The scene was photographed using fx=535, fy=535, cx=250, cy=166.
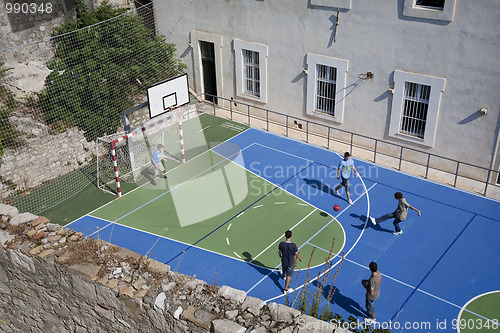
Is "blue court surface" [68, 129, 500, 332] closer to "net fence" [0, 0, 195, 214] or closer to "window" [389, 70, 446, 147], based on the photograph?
"window" [389, 70, 446, 147]

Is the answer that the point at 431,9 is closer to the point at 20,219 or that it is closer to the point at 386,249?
the point at 386,249

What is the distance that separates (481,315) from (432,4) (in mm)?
11043

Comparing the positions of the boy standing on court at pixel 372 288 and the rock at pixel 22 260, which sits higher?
the rock at pixel 22 260

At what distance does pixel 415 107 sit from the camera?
2077cm

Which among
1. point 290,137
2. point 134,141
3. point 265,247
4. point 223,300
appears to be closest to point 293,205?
point 265,247

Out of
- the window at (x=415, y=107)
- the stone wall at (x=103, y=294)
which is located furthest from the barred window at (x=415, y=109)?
the stone wall at (x=103, y=294)

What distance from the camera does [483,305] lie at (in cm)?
1402

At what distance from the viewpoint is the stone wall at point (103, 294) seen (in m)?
8.84

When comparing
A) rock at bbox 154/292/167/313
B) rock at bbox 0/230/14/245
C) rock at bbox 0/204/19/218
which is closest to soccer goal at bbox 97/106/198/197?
rock at bbox 0/204/19/218

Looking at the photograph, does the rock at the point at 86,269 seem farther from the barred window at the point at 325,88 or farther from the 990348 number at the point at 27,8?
the 990348 number at the point at 27,8

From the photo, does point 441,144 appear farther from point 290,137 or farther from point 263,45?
point 263,45

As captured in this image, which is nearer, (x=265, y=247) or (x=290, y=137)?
(x=265, y=247)

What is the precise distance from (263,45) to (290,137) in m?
4.42

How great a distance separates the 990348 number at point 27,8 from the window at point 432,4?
1574cm
